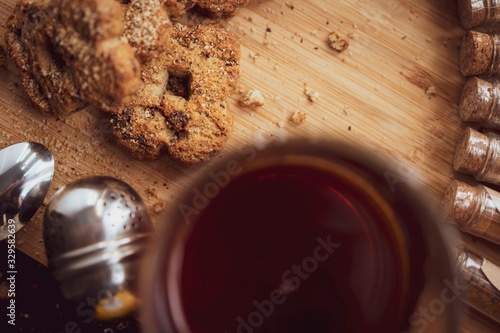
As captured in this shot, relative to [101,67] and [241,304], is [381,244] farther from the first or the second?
[101,67]

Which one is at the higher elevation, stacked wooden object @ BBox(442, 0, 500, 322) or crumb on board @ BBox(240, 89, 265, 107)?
stacked wooden object @ BBox(442, 0, 500, 322)

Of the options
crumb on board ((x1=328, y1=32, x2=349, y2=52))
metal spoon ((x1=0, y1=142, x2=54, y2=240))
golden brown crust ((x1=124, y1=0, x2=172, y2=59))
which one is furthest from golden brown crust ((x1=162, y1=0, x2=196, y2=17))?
metal spoon ((x1=0, y1=142, x2=54, y2=240))
